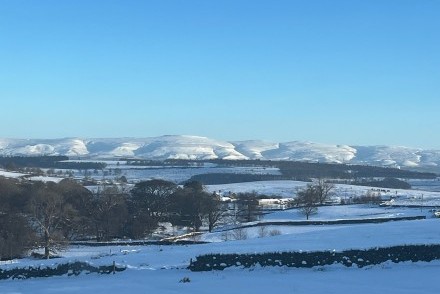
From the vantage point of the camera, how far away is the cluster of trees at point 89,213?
43.9 metres

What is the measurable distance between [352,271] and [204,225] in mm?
44263

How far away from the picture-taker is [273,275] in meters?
19.8

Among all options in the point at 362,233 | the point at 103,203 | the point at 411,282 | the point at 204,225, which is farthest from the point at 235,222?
the point at 411,282

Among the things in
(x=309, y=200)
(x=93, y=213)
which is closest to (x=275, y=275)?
(x=93, y=213)

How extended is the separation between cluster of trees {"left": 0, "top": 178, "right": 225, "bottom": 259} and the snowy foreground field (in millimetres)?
17723

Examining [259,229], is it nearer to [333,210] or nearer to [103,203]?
[103,203]

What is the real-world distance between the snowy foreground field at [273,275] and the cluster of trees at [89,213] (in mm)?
17723

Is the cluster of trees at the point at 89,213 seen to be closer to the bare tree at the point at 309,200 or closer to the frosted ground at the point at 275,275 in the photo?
the bare tree at the point at 309,200

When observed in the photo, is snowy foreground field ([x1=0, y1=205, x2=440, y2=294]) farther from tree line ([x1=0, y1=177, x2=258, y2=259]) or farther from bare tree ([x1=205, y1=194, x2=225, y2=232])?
bare tree ([x1=205, y1=194, x2=225, y2=232])

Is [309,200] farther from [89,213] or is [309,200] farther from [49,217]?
[49,217]

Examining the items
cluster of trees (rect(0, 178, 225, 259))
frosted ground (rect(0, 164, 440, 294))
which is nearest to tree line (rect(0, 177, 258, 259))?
cluster of trees (rect(0, 178, 225, 259))

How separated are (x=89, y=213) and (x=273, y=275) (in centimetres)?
3867

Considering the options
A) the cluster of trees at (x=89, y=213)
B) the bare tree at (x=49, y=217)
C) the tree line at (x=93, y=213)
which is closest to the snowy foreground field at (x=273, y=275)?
the cluster of trees at (x=89, y=213)

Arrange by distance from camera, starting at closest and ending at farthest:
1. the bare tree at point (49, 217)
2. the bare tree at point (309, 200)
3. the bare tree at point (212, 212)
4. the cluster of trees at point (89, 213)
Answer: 1. the bare tree at point (49, 217)
2. the cluster of trees at point (89, 213)
3. the bare tree at point (212, 212)
4. the bare tree at point (309, 200)
